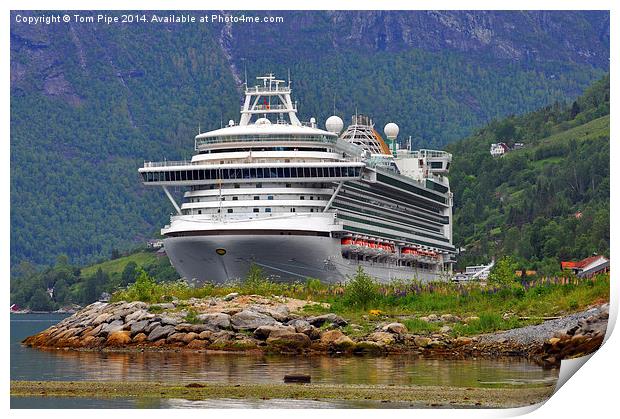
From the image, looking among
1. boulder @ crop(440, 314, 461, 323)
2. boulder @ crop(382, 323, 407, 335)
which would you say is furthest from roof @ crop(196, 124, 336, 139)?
boulder @ crop(382, 323, 407, 335)

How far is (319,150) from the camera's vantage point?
6950 centimetres

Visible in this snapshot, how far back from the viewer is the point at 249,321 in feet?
158

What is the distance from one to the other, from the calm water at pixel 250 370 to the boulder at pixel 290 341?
1479mm

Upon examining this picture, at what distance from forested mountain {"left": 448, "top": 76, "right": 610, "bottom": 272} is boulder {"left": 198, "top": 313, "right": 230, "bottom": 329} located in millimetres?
53105

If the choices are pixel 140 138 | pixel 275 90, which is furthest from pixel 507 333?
pixel 140 138

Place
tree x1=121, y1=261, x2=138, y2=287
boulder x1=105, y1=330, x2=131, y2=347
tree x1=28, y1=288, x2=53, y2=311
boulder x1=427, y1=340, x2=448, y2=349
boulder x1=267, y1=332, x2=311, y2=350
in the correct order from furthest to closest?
1. tree x1=28, y1=288, x2=53, y2=311
2. tree x1=121, y1=261, x2=138, y2=287
3. boulder x1=105, y1=330, x2=131, y2=347
4. boulder x1=267, y1=332, x2=311, y2=350
5. boulder x1=427, y1=340, x2=448, y2=349

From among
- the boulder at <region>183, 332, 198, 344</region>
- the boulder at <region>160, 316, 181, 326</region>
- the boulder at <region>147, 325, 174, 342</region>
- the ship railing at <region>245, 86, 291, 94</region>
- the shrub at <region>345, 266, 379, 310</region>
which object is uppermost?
the ship railing at <region>245, 86, 291, 94</region>

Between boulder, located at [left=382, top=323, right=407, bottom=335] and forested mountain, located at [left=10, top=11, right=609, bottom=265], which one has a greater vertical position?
forested mountain, located at [left=10, top=11, right=609, bottom=265]

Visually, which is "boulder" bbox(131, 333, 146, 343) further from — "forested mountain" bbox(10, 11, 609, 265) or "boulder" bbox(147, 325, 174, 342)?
"forested mountain" bbox(10, 11, 609, 265)

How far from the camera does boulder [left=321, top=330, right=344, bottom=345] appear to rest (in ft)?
149

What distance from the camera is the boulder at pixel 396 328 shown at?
151 ft

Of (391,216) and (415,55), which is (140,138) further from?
(391,216)

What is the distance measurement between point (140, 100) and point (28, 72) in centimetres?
1530

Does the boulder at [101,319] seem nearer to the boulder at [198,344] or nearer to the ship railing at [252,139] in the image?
the boulder at [198,344]
